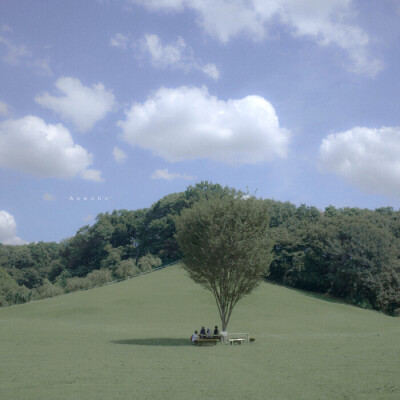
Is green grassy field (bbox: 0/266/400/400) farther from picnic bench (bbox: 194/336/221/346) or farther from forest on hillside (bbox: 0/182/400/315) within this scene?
forest on hillside (bbox: 0/182/400/315)

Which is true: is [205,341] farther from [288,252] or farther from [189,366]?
[288,252]

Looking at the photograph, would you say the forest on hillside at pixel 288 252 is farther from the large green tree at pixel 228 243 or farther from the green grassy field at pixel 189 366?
the green grassy field at pixel 189 366

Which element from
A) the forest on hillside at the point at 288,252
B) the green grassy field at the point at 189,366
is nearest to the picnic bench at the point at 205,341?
the green grassy field at the point at 189,366

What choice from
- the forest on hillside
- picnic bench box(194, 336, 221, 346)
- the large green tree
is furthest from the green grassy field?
the forest on hillside

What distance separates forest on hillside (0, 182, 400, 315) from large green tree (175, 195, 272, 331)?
20.3 m

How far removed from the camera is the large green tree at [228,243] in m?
27.6

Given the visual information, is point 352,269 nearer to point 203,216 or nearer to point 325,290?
point 325,290

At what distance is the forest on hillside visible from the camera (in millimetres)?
64912

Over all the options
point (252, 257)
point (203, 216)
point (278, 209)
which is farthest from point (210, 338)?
point (278, 209)

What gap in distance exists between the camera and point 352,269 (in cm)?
6494

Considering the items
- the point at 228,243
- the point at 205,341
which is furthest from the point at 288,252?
the point at 205,341

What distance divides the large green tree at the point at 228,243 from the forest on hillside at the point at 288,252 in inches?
798

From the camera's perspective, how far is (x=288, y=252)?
75000 millimetres

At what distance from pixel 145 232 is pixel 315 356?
284 ft
